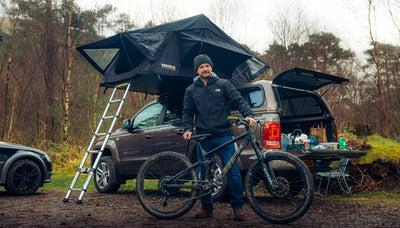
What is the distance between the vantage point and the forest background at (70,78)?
51.1 ft

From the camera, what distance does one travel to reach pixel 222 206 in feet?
19.3

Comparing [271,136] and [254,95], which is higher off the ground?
[254,95]

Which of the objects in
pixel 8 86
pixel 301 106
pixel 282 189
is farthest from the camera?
pixel 8 86

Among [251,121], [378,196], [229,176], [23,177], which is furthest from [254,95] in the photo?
[23,177]

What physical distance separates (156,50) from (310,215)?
11.6 feet

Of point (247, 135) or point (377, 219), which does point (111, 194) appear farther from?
point (377, 219)

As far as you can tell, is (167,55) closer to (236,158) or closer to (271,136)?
(271,136)

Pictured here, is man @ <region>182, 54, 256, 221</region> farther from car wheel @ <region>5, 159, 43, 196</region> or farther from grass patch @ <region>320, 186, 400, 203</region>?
car wheel @ <region>5, 159, 43, 196</region>

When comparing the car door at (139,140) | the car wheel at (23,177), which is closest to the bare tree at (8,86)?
the car wheel at (23,177)

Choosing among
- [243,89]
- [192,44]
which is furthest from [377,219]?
[192,44]

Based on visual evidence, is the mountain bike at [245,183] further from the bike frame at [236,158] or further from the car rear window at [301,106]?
the car rear window at [301,106]

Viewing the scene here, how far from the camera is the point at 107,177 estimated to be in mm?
8289

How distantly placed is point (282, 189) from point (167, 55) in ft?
10.8

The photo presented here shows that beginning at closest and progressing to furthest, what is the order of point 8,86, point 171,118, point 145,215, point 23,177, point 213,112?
point 213,112 → point 145,215 → point 171,118 → point 23,177 → point 8,86
